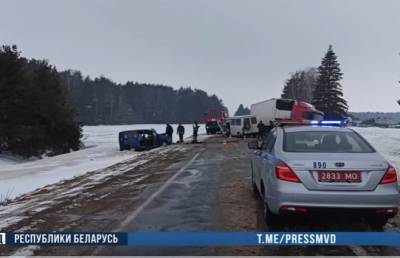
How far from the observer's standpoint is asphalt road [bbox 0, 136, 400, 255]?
6.20 meters

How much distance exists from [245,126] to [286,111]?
6.93m

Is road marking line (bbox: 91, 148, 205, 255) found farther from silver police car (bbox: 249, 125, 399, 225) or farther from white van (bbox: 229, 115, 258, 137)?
white van (bbox: 229, 115, 258, 137)

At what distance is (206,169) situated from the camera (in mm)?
16938

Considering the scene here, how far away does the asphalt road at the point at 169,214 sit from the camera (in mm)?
6199

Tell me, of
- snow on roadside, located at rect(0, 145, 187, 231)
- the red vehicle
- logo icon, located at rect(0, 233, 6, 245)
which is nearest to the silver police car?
logo icon, located at rect(0, 233, 6, 245)

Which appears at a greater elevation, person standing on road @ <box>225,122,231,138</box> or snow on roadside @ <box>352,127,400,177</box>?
person standing on road @ <box>225,122,231,138</box>

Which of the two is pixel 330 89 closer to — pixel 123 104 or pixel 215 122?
pixel 215 122

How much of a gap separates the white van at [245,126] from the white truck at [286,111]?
1494 millimetres

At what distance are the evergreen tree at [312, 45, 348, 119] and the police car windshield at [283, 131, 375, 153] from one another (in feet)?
217

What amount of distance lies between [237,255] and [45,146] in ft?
115

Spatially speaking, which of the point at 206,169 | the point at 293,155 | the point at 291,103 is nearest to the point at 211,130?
the point at 291,103

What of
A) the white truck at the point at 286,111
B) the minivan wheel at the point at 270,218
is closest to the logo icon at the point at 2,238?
the minivan wheel at the point at 270,218

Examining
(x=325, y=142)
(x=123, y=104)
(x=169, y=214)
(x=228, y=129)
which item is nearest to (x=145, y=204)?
(x=169, y=214)

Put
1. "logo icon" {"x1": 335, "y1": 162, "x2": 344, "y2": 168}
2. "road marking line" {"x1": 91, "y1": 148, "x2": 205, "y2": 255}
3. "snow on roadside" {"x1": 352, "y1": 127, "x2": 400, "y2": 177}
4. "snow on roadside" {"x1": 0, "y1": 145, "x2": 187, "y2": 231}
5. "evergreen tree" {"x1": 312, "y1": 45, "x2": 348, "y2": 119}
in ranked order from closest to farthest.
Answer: "road marking line" {"x1": 91, "y1": 148, "x2": 205, "y2": 255} → "logo icon" {"x1": 335, "y1": 162, "x2": 344, "y2": 168} → "snow on roadside" {"x1": 0, "y1": 145, "x2": 187, "y2": 231} → "snow on roadside" {"x1": 352, "y1": 127, "x2": 400, "y2": 177} → "evergreen tree" {"x1": 312, "y1": 45, "x2": 348, "y2": 119}
